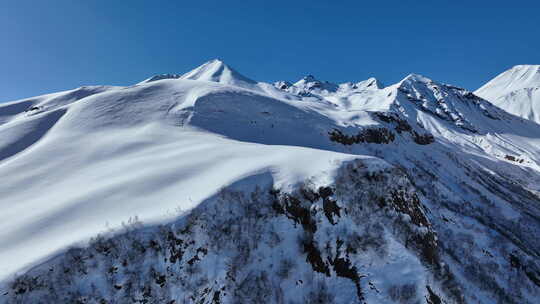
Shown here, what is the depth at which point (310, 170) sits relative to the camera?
1294cm

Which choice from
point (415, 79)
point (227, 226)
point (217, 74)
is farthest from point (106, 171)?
point (415, 79)

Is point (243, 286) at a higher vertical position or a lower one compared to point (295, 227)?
lower

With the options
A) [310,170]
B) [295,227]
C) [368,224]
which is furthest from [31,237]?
[368,224]

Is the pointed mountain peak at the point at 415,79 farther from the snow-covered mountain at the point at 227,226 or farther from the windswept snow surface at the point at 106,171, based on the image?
the windswept snow surface at the point at 106,171

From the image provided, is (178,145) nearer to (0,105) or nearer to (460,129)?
(0,105)

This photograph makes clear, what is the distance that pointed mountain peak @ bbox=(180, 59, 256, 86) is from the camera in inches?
4508

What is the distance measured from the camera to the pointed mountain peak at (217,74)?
376 feet

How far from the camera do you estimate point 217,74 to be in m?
121

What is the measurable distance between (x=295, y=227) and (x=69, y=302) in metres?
8.27

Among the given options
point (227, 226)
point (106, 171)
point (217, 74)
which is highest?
point (217, 74)

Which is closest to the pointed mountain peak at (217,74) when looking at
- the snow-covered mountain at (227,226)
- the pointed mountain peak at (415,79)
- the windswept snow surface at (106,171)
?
the windswept snow surface at (106,171)

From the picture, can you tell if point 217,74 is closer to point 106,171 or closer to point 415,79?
point 106,171

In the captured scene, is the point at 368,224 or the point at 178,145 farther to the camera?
the point at 178,145

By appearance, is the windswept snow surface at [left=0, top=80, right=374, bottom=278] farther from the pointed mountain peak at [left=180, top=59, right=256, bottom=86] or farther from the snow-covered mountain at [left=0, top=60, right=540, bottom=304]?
the pointed mountain peak at [left=180, top=59, right=256, bottom=86]
